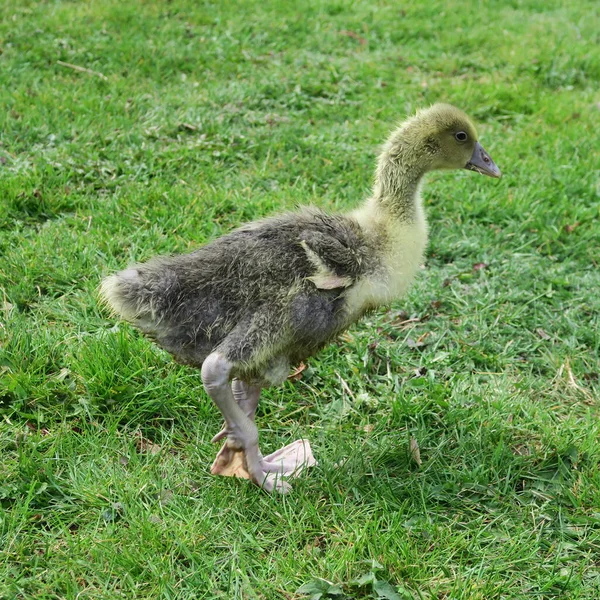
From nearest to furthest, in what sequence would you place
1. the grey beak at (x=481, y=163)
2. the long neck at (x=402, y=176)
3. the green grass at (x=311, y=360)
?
the green grass at (x=311, y=360) < the long neck at (x=402, y=176) < the grey beak at (x=481, y=163)

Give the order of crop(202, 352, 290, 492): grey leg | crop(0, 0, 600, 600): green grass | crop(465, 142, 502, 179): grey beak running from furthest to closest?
crop(465, 142, 502, 179): grey beak → crop(202, 352, 290, 492): grey leg → crop(0, 0, 600, 600): green grass

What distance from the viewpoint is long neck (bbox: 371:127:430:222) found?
3.27 meters

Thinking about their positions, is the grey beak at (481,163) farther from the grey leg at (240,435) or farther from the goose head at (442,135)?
the grey leg at (240,435)

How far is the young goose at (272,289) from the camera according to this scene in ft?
9.62

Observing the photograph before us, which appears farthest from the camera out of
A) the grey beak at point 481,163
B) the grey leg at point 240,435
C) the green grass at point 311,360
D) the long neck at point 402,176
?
the grey beak at point 481,163

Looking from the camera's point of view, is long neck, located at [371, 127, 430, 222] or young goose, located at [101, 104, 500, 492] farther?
long neck, located at [371, 127, 430, 222]

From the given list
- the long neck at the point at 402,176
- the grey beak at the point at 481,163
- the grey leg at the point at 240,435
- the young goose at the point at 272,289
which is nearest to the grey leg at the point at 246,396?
the young goose at the point at 272,289

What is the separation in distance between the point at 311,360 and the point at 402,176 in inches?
48.4

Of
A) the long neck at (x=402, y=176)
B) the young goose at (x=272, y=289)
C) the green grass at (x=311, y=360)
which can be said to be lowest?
the green grass at (x=311, y=360)

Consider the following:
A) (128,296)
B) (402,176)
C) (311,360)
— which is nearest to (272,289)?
(128,296)

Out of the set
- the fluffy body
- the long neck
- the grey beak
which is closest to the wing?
the fluffy body

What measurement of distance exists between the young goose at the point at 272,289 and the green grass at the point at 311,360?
0.40m

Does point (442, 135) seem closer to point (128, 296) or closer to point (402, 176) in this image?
point (402, 176)

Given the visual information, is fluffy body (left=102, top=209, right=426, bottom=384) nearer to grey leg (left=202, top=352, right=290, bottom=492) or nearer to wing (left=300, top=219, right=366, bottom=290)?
wing (left=300, top=219, right=366, bottom=290)
